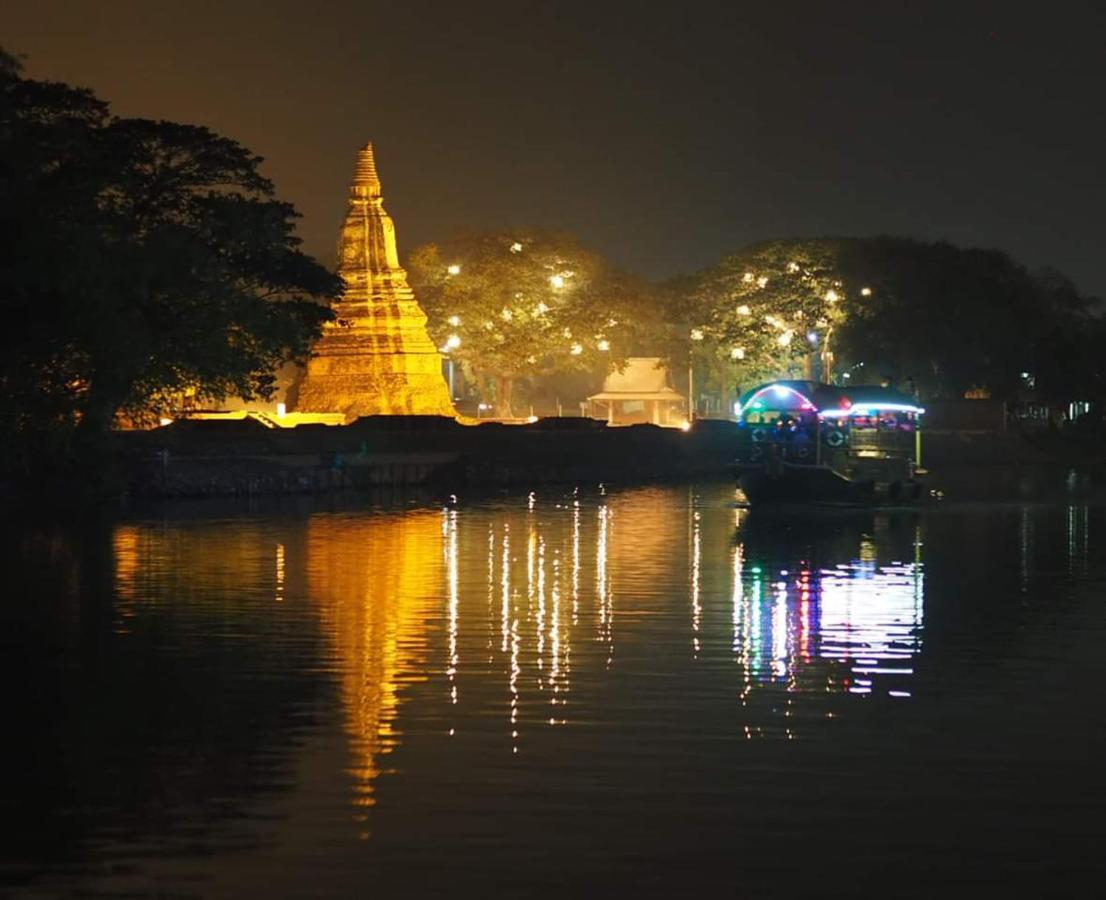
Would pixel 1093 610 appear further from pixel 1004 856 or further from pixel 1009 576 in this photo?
pixel 1004 856

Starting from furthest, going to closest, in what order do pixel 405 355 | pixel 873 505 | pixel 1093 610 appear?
pixel 405 355 → pixel 873 505 → pixel 1093 610

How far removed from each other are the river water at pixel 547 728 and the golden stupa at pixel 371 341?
5442 centimetres

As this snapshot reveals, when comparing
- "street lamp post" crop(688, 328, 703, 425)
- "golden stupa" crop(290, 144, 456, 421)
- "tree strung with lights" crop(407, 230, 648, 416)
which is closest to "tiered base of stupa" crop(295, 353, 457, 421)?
"golden stupa" crop(290, 144, 456, 421)

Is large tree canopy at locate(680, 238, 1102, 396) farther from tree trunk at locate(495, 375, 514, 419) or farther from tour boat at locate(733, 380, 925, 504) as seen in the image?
tour boat at locate(733, 380, 925, 504)

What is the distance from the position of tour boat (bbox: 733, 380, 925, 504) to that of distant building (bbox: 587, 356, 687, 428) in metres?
58.4

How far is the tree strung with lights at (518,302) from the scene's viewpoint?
108312 mm

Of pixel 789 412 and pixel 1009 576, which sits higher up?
pixel 789 412

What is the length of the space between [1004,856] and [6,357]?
3934cm

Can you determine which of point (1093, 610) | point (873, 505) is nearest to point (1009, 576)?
point (1093, 610)

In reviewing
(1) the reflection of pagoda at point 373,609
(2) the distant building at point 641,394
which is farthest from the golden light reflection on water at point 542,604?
(2) the distant building at point 641,394

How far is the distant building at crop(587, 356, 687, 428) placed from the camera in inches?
4680

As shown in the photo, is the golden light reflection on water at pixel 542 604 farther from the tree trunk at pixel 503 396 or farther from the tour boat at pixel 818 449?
the tree trunk at pixel 503 396

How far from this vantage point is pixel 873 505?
55.2 meters

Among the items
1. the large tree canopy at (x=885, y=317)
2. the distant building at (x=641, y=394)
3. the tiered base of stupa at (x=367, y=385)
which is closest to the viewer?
the tiered base of stupa at (x=367, y=385)
